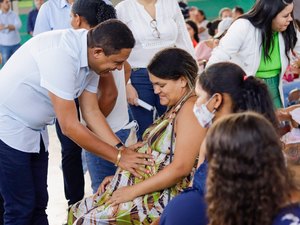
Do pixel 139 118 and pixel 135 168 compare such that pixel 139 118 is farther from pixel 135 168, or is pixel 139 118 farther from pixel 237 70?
pixel 237 70

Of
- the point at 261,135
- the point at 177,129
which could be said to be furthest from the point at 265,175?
the point at 177,129

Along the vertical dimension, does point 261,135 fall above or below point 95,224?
above

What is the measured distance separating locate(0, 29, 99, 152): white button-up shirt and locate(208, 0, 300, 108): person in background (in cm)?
89

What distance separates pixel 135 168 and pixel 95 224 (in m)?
0.30

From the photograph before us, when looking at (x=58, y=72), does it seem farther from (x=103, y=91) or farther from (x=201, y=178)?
(x=201, y=178)

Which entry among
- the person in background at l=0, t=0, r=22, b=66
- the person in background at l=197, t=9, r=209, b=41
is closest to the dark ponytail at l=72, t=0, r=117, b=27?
the person in background at l=197, t=9, r=209, b=41

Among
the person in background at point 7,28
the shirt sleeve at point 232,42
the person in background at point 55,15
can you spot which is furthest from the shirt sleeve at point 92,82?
the person in background at point 7,28

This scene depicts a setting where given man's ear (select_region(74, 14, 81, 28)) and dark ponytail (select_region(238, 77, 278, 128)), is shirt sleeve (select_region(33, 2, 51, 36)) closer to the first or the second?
man's ear (select_region(74, 14, 81, 28))

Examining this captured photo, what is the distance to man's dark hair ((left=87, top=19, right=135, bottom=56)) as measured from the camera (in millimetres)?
2854

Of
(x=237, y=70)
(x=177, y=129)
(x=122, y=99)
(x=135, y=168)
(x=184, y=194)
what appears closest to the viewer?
(x=184, y=194)

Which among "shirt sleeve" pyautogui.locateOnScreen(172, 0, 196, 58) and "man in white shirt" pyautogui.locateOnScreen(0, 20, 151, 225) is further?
"shirt sleeve" pyautogui.locateOnScreen(172, 0, 196, 58)

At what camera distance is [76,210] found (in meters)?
3.00

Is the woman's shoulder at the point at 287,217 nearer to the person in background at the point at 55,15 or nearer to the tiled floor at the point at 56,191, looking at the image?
the tiled floor at the point at 56,191

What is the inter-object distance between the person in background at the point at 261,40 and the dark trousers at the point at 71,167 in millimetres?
1002
